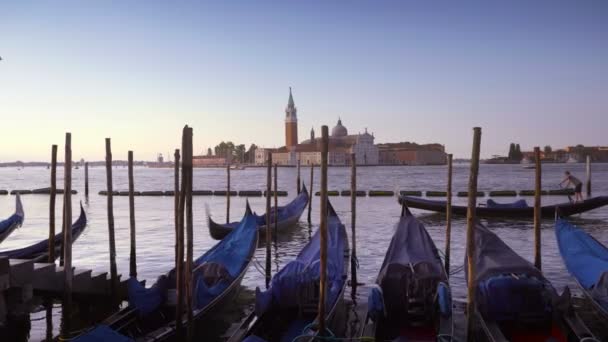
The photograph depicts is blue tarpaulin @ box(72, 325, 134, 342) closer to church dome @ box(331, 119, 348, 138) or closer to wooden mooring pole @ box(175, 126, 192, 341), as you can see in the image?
wooden mooring pole @ box(175, 126, 192, 341)

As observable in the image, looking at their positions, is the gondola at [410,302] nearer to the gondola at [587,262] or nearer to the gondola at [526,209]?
the gondola at [587,262]

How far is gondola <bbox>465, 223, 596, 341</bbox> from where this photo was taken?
5096mm

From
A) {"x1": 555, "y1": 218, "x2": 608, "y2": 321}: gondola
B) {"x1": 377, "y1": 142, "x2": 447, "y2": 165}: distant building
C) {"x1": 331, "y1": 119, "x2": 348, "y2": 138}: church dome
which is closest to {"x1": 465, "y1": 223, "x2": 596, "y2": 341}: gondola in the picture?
{"x1": 555, "y1": 218, "x2": 608, "y2": 321}: gondola

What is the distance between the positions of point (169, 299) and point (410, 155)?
10971 cm

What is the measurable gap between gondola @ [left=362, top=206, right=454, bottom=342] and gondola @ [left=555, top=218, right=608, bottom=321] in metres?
1.51

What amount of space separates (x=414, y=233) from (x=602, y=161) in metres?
141

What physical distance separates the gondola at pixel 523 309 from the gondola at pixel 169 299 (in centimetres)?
283

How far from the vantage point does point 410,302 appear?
18.4 ft

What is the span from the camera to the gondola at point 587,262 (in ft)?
18.2

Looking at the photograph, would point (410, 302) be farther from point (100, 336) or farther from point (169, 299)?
point (100, 336)

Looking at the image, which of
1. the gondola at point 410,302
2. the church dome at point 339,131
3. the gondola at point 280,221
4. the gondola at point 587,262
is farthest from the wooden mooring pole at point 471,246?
the church dome at point 339,131

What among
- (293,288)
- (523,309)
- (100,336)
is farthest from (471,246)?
(100,336)

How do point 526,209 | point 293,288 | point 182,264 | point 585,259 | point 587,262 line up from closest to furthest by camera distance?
point 182,264 < point 293,288 < point 587,262 < point 585,259 < point 526,209

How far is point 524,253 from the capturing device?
1051cm
